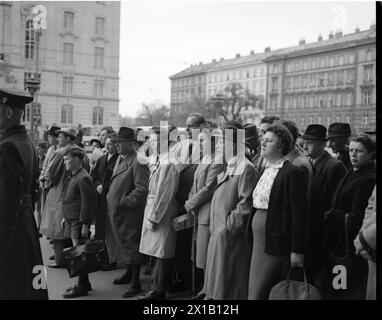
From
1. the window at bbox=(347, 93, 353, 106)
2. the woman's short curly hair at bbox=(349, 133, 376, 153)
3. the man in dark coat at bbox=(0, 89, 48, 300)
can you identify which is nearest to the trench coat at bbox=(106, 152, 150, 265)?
the man in dark coat at bbox=(0, 89, 48, 300)

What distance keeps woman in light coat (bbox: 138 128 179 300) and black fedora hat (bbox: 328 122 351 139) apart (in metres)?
1.55

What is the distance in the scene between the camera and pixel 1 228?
2984mm

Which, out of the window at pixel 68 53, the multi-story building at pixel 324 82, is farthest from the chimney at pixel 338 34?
the window at pixel 68 53

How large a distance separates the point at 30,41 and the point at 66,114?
53.3 inches

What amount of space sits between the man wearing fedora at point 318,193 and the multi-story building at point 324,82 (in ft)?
1.18

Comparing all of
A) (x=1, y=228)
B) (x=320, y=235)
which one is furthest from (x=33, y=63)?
(x=320, y=235)

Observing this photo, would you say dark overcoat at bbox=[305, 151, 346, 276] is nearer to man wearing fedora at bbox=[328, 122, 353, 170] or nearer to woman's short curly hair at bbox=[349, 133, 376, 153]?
man wearing fedora at bbox=[328, 122, 353, 170]

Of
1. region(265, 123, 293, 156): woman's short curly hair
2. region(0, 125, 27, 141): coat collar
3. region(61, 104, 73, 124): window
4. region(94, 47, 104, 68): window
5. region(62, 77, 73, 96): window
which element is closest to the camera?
region(0, 125, 27, 141): coat collar

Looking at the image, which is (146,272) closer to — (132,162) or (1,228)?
(132,162)

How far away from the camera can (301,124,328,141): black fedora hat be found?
13.6 feet

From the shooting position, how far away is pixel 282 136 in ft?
11.5

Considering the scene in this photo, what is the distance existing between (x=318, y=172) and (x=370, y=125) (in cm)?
66

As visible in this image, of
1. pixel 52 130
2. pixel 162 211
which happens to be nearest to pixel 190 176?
pixel 162 211

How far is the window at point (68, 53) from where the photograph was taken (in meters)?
4.76
